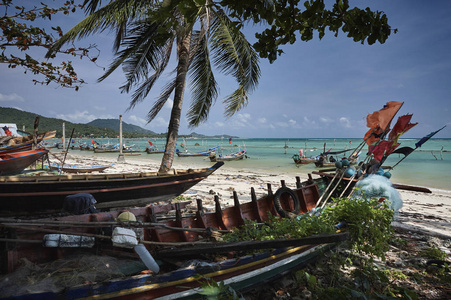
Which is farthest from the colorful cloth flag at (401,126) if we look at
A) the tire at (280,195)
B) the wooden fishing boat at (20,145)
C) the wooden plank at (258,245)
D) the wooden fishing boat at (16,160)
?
the wooden fishing boat at (20,145)

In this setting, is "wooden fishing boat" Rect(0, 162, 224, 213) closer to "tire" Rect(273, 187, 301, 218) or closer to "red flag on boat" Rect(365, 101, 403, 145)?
"tire" Rect(273, 187, 301, 218)

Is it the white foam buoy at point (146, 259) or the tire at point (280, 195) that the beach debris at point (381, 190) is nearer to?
the tire at point (280, 195)

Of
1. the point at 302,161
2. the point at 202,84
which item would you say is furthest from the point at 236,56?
the point at 302,161

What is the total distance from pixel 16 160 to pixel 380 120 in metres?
13.5

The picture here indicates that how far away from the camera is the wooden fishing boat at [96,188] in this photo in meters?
6.32

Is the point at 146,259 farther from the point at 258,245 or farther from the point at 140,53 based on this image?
the point at 140,53

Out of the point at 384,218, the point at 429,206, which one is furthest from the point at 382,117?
the point at 429,206

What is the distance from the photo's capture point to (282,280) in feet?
12.3

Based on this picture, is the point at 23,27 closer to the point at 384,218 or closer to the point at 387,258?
the point at 384,218

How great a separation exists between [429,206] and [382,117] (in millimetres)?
5255

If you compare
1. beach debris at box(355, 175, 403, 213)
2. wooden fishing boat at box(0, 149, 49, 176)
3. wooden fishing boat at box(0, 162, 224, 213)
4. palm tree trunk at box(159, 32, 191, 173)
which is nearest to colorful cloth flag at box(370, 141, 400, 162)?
beach debris at box(355, 175, 403, 213)

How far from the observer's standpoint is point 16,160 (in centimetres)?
1001

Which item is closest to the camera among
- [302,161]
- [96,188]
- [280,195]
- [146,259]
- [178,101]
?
[146,259]

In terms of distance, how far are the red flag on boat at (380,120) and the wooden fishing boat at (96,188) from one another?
5.24 m
